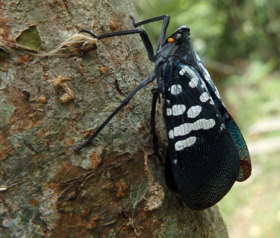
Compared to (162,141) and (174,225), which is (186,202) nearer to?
(174,225)

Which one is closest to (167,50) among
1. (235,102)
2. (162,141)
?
(162,141)

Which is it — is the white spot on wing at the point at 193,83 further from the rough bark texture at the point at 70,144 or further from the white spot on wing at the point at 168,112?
the rough bark texture at the point at 70,144

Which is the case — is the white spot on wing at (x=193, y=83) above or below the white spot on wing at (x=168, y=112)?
above

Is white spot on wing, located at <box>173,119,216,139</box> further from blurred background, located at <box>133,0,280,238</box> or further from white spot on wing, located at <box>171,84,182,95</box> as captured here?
blurred background, located at <box>133,0,280,238</box>

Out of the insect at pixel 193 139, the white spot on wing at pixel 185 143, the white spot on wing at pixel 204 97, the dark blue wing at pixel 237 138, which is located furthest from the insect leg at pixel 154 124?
the dark blue wing at pixel 237 138

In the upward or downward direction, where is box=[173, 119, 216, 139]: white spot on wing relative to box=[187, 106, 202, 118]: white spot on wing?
downward

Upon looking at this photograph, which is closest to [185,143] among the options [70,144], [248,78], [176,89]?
[176,89]

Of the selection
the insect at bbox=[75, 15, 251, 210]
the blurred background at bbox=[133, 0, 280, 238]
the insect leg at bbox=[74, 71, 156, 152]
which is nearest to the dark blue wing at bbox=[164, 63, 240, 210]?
the insect at bbox=[75, 15, 251, 210]
